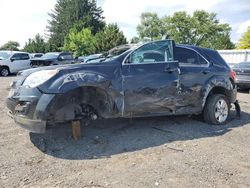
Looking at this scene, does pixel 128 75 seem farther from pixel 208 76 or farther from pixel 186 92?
pixel 208 76

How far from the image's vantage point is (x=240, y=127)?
21.7 feet

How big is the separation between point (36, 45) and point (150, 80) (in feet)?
187

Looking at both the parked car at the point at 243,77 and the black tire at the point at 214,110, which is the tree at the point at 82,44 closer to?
the parked car at the point at 243,77

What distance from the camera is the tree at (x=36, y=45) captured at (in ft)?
193

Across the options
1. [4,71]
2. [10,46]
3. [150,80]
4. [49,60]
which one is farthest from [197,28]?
[150,80]

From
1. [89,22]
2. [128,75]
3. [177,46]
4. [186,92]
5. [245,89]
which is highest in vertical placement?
[89,22]

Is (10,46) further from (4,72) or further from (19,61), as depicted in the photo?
(4,72)

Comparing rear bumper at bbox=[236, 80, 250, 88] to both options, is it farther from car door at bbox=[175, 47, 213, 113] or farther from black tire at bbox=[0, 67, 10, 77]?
black tire at bbox=[0, 67, 10, 77]

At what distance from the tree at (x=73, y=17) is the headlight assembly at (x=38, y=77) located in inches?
2336

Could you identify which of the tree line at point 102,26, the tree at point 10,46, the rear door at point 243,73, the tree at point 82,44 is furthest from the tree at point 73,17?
the rear door at point 243,73

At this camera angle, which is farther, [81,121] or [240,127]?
[240,127]

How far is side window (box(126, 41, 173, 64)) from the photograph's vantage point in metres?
5.64

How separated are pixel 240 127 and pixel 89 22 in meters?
59.9

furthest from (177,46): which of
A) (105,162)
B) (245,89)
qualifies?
(245,89)
